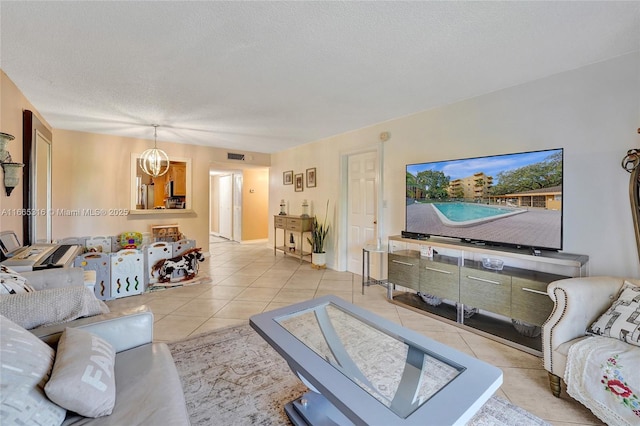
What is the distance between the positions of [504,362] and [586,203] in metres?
1.39

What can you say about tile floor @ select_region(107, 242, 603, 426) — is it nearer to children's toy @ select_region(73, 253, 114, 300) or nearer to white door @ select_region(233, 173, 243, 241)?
children's toy @ select_region(73, 253, 114, 300)

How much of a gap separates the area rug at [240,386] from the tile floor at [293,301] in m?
0.22

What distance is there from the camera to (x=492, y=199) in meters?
2.51

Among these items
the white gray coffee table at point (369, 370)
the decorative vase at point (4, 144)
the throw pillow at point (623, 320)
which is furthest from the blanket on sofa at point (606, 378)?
the decorative vase at point (4, 144)

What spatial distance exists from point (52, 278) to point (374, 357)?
213 cm

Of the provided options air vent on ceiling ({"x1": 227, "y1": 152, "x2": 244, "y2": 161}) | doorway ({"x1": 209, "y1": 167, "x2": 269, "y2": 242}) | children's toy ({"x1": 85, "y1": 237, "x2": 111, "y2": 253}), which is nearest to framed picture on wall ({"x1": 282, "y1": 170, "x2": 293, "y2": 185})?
air vent on ceiling ({"x1": 227, "y1": 152, "x2": 244, "y2": 161})

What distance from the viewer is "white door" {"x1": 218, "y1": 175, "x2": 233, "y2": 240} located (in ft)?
26.5

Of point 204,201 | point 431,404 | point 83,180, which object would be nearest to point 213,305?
point 431,404

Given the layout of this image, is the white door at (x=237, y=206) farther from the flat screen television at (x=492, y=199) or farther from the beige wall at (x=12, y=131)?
the flat screen television at (x=492, y=199)

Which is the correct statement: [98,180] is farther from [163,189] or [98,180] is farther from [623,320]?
[623,320]

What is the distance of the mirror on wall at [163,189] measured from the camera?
4.94 m

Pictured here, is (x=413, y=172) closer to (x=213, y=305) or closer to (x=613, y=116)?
(x=613, y=116)

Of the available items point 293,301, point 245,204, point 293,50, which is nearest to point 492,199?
point 293,50

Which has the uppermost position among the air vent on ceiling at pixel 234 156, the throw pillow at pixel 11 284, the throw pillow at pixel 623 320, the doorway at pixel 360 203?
the air vent on ceiling at pixel 234 156
